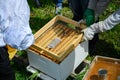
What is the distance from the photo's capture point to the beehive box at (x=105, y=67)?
135 inches

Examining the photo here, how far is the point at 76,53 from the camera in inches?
156

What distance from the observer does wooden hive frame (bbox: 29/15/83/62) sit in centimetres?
378

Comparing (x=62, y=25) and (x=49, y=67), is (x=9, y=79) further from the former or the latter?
(x=62, y=25)

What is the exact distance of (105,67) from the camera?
3.57 metres

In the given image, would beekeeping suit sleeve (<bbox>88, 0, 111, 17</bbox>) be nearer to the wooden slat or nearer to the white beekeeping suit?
the wooden slat

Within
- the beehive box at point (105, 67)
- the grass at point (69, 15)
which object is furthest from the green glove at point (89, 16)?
the grass at point (69, 15)

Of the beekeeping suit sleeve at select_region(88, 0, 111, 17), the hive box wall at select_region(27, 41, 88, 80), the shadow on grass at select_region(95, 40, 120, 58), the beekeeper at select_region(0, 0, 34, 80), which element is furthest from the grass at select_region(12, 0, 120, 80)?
the beekeeper at select_region(0, 0, 34, 80)

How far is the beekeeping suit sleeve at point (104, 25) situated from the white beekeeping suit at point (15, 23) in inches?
34.9

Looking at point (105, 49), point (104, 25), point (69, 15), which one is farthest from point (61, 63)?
point (69, 15)

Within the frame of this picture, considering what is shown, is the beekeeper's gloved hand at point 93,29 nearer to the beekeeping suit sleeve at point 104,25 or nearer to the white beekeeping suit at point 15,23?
the beekeeping suit sleeve at point 104,25

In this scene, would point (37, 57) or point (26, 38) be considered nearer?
point (26, 38)

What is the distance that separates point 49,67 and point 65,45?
1.17 feet

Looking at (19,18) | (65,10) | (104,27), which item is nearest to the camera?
(19,18)

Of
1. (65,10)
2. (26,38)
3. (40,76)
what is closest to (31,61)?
(40,76)
